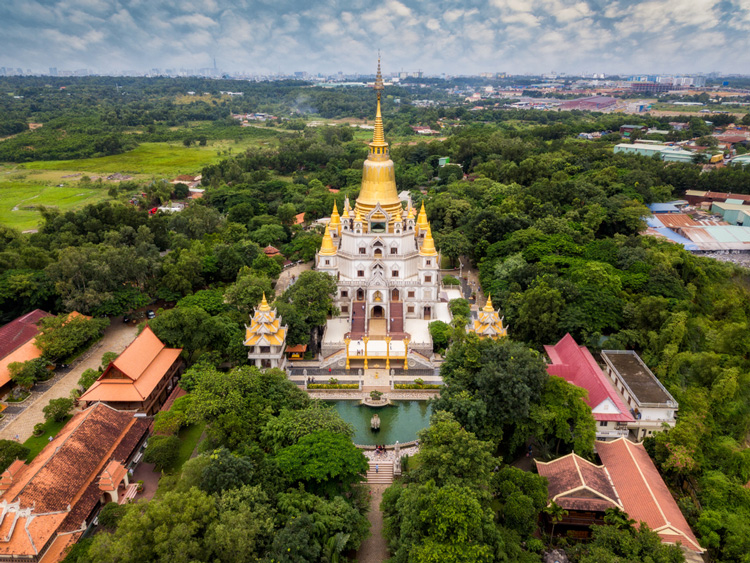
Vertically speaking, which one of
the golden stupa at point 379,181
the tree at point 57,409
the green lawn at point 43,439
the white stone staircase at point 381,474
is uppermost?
the golden stupa at point 379,181

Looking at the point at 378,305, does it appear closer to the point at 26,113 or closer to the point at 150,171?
the point at 150,171

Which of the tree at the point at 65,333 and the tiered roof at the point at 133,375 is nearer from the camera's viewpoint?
the tiered roof at the point at 133,375

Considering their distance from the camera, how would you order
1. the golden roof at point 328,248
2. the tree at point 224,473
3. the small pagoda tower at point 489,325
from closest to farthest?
the tree at point 224,473 → the small pagoda tower at point 489,325 → the golden roof at point 328,248

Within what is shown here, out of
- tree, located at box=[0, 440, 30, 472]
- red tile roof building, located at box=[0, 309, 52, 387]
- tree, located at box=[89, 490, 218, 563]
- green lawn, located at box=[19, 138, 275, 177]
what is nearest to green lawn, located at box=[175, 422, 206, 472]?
tree, located at box=[0, 440, 30, 472]

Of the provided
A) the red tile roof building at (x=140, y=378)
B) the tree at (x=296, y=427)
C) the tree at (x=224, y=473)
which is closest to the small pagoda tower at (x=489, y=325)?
the tree at (x=296, y=427)

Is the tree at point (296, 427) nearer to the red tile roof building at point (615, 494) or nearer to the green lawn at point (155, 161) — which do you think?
the red tile roof building at point (615, 494)

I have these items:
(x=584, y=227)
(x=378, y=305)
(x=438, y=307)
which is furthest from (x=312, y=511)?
(x=584, y=227)
